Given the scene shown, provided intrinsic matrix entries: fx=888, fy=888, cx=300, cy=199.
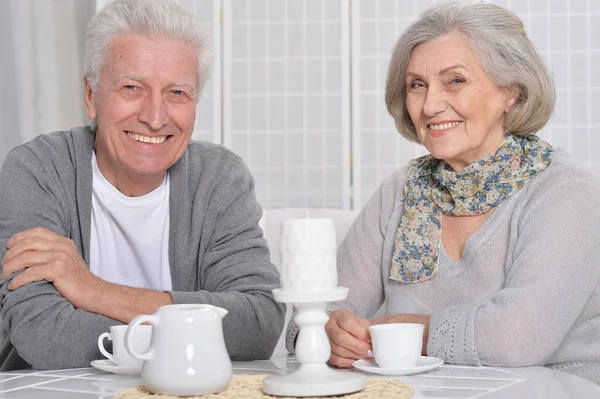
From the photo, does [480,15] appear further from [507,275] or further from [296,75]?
[296,75]

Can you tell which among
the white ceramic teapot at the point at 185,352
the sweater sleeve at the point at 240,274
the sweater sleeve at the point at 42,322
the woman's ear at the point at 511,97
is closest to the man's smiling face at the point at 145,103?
the sweater sleeve at the point at 240,274

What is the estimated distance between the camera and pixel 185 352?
118 cm

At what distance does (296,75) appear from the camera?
3629 mm

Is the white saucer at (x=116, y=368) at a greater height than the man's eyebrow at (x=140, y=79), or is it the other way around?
the man's eyebrow at (x=140, y=79)

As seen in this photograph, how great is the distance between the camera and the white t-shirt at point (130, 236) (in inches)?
80.5

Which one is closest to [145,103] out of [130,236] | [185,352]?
[130,236]

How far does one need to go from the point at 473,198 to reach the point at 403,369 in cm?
69

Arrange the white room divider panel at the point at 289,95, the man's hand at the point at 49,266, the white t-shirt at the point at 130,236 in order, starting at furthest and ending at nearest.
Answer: the white room divider panel at the point at 289,95
the white t-shirt at the point at 130,236
the man's hand at the point at 49,266

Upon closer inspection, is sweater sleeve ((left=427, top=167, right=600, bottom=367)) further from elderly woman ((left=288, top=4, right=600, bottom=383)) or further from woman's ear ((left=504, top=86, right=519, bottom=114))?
woman's ear ((left=504, top=86, right=519, bottom=114))

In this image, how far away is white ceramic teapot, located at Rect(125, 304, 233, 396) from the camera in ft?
3.89

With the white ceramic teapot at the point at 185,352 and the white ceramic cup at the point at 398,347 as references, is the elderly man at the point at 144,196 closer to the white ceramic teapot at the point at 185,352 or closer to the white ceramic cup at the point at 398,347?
the white ceramic cup at the point at 398,347

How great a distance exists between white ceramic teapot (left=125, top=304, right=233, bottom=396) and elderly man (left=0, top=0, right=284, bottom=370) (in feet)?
1.72

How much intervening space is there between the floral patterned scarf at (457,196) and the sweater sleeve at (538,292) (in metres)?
0.11

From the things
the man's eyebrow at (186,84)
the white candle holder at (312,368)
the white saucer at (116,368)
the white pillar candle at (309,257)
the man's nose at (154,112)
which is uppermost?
the man's eyebrow at (186,84)
